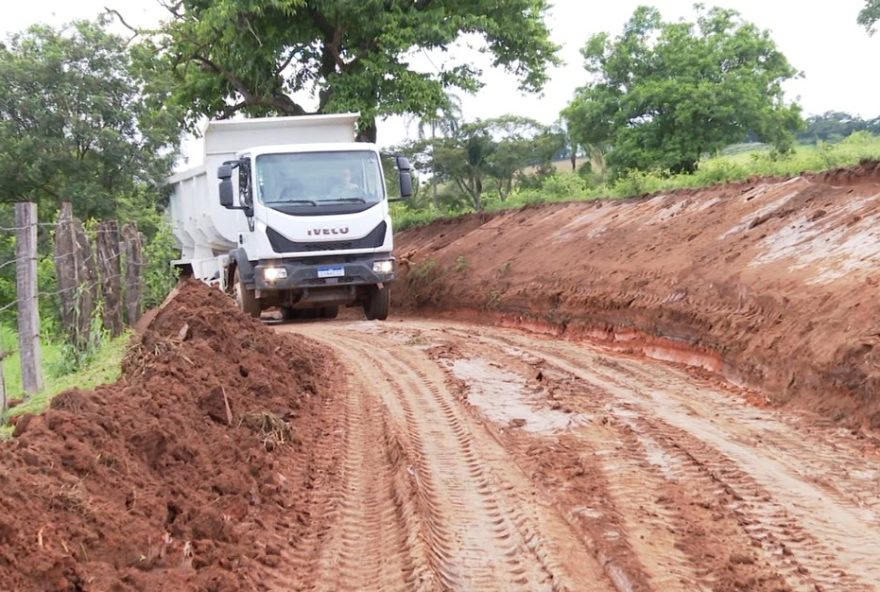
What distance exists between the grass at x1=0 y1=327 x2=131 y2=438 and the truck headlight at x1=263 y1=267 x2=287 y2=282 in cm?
444

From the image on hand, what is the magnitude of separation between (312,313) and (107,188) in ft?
23.4

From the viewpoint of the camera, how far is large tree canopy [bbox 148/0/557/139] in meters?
21.4

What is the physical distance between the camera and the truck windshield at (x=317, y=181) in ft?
45.8

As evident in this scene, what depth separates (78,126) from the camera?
778 inches

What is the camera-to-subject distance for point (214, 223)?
53.7ft

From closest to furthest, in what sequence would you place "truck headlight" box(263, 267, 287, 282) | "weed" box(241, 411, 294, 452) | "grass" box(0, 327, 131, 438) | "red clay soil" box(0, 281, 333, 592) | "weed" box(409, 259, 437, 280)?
"red clay soil" box(0, 281, 333, 592) < "grass" box(0, 327, 131, 438) < "weed" box(241, 411, 294, 452) < "truck headlight" box(263, 267, 287, 282) < "weed" box(409, 259, 437, 280)

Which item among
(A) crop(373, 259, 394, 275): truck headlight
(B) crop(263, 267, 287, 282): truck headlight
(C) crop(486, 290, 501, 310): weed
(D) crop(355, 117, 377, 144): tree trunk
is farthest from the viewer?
(D) crop(355, 117, 377, 144): tree trunk

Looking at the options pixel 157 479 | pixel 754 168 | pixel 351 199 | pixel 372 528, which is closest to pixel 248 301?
pixel 351 199

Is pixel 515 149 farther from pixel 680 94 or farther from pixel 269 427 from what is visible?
pixel 269 427

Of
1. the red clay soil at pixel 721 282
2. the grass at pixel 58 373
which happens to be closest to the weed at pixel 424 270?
the red clay soil at pixel 721 282

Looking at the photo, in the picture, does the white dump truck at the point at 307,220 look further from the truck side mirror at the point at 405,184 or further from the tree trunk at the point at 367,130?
the tree trunk at the point at 367,130

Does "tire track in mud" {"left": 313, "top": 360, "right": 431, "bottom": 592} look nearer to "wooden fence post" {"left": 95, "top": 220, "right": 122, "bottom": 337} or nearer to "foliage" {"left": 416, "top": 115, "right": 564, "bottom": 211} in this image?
"wooden fence post" {"left": 95, "top": 220, "right": 122, "bottom": 337}

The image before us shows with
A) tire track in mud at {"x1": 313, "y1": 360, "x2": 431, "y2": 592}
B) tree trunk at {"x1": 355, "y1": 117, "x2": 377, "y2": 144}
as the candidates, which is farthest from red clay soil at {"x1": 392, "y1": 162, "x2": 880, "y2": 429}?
tree trunk at {"x1": 355, "y1": 117, "x2": 377, "y2": 144}

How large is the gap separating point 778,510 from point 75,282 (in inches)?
261
